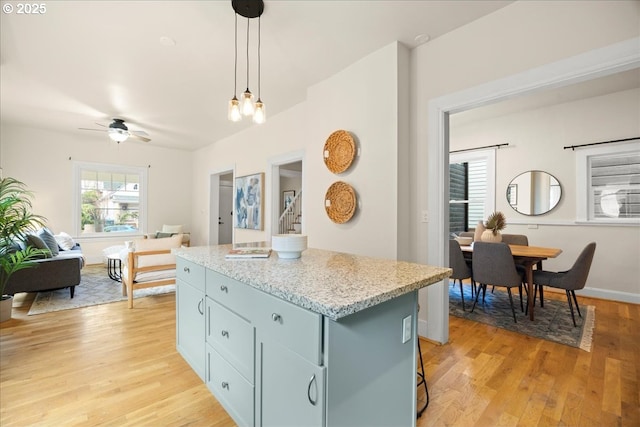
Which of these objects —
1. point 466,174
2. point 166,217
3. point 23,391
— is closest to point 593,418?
point 23,391

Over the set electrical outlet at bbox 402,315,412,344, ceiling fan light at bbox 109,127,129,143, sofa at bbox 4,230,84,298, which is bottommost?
sofa at bbox 4,230,84,298

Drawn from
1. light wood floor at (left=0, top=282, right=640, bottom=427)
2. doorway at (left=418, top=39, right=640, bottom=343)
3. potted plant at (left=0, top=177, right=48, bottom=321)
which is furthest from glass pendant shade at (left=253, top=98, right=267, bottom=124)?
potted plant at (left=0, top=177, right=48, bottom=321)

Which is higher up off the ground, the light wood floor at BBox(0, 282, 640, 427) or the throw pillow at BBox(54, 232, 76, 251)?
the throw pillow at BBox(54, 232, 76, 251)

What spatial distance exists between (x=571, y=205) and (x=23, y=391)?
20.6 feet

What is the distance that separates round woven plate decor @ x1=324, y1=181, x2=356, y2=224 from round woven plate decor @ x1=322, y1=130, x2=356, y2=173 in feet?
0.63

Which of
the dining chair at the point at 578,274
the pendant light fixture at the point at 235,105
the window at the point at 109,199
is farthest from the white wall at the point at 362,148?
the window at the point at 109,199

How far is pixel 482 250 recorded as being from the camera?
3.10 metres

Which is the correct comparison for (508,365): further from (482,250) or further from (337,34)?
(337,34)

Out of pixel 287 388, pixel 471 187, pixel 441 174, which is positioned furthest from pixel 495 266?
pixel 287 388

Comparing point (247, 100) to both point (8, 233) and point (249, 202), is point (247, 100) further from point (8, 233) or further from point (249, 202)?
point (249, 202)

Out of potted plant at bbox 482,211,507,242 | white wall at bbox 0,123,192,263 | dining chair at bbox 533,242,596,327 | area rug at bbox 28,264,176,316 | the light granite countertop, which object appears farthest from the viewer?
white wall at bbox 0,123,192,263

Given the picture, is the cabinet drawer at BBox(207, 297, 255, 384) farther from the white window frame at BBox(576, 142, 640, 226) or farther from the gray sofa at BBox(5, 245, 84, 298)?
the white window frame at BBox(576, 142, 640, 226)

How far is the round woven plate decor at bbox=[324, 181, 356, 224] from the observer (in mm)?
2990

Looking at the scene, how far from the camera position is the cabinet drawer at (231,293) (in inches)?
53.0
